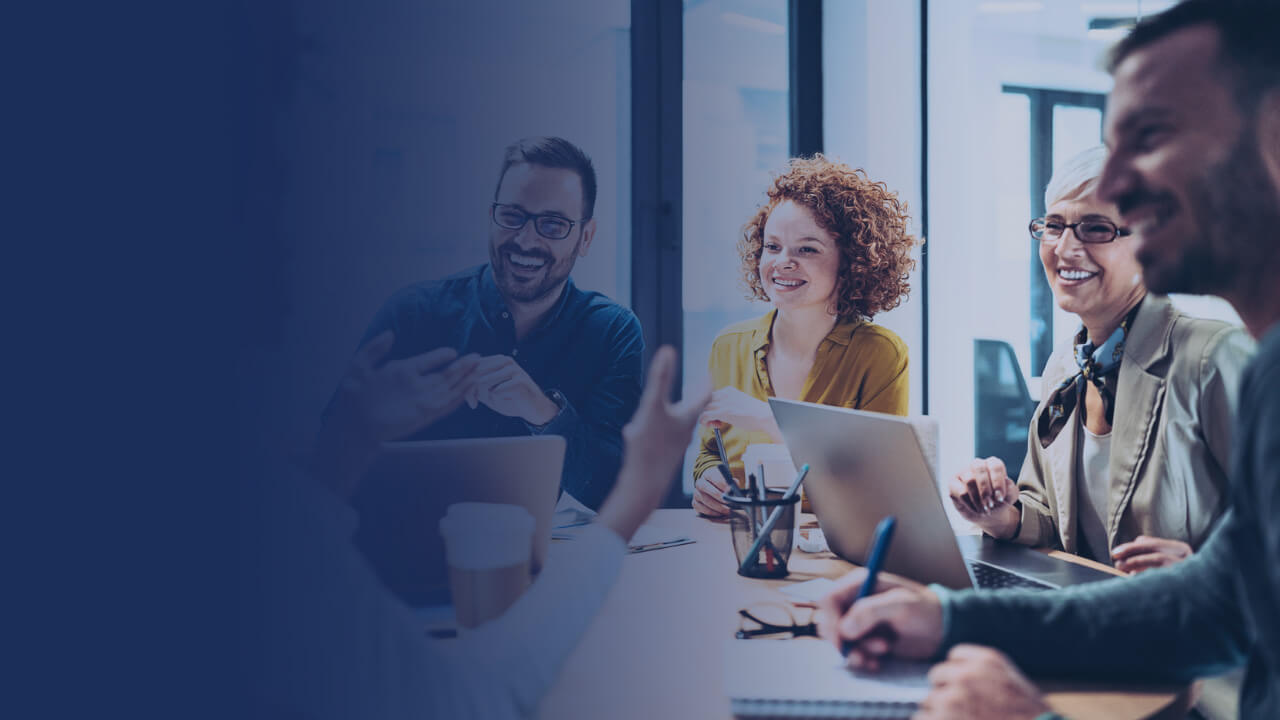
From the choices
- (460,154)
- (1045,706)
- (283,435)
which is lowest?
(1045,706)

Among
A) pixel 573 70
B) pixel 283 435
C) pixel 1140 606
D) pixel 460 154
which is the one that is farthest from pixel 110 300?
pixel 573 70

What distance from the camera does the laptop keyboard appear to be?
110cm

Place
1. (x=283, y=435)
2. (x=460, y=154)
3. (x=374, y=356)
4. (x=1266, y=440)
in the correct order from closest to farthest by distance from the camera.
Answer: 1. (x=1266, y=440)
2. (x=283, y=435)
3. (x=374, y=356)
4. (x=460, y=154)

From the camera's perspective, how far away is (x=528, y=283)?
230 centimetres

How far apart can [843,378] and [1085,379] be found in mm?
651

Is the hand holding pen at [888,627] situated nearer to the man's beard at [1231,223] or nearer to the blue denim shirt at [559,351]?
the man's beard at [1231,223]

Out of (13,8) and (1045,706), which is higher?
(13,8)

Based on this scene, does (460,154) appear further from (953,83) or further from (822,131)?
(953,83)

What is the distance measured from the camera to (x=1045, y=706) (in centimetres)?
64

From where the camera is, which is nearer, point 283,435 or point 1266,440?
point 1266,440

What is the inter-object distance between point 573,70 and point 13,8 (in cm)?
203

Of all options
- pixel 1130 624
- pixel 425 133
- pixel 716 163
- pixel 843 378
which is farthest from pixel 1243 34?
pixel 716 163

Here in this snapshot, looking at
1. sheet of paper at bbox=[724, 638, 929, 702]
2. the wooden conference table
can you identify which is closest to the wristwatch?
the wooden conference table

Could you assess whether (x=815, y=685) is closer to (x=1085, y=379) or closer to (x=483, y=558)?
(x=483, y=558)
